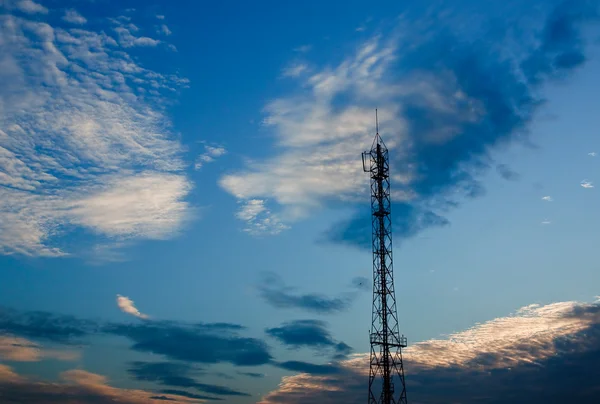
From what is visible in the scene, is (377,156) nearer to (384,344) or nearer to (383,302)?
(383,302)

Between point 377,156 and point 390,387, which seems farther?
point 377,156

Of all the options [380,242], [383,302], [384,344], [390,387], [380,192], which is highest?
[380,192]

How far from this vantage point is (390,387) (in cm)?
9019

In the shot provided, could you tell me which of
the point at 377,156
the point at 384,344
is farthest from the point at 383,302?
the point at 377,156

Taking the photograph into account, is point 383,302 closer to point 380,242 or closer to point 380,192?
point 380,242

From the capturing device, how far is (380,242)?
315 feet

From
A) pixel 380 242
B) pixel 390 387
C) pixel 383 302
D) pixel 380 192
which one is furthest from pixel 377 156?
pixel 390 387

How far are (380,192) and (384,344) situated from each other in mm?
22877

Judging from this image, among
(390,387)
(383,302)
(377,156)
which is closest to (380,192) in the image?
(377,156)

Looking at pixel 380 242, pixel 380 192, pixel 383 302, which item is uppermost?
pixel 380 192

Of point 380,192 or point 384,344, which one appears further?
point 380,192

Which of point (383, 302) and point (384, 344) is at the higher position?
point (383, 302)

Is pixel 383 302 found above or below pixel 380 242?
below

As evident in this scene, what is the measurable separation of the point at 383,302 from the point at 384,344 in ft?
19.9
